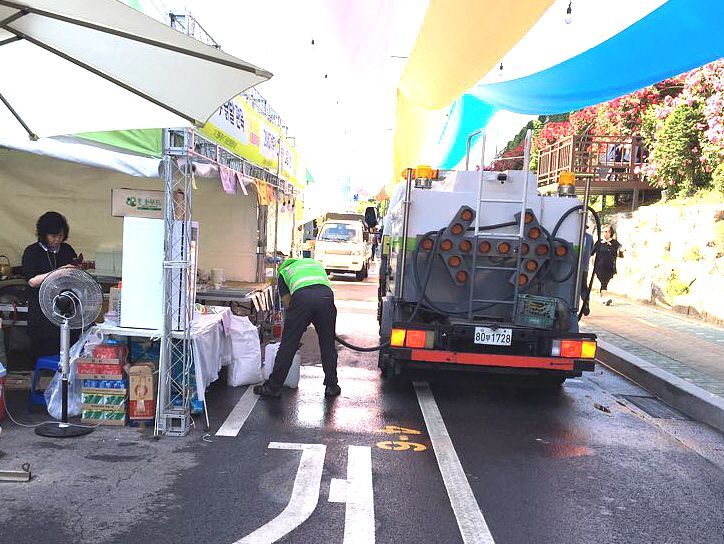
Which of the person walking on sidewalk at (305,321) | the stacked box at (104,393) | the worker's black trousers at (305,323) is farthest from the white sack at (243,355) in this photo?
the stacked box at (104,393)

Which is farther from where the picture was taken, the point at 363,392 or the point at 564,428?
the point at 363,392

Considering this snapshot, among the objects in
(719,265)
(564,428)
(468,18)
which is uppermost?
(468,18)

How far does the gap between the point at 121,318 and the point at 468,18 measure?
169 inches

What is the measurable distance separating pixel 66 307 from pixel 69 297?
9 centimetres

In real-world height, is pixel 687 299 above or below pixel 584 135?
below

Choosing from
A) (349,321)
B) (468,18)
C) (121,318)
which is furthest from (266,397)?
(349,321)

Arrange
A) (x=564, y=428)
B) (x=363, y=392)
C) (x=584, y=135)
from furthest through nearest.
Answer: (x=584, y=135)
(x=363, y=392)
(x=564, y=428)

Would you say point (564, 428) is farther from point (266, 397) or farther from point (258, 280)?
point (258, 280)

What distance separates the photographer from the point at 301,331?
6207 mm

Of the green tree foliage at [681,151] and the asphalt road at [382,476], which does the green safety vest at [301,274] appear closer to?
the asphalt road at [382,476]

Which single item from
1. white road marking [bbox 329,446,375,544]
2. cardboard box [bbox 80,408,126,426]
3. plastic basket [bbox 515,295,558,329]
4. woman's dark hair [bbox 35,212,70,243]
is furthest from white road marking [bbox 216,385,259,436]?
plastic basket [bbox 515,295,558,329]

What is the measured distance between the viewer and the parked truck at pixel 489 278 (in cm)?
607

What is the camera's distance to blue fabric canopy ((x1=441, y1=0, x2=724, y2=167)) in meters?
6.06

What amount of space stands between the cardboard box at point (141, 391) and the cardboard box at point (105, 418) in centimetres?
8
